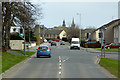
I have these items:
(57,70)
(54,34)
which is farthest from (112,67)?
(54,34)

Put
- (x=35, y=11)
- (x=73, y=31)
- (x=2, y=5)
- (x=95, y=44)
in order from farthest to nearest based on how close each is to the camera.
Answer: (x=73, y=31) → (x=95, y=44) → (x=35, y=11) → (x=2, y=5)

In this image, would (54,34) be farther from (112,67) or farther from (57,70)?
(57,70)

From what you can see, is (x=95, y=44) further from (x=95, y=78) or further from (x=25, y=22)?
(x=95, y=78)

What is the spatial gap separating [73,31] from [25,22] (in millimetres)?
65065

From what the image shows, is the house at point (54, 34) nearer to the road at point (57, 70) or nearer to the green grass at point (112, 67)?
the road at point (57, 70)

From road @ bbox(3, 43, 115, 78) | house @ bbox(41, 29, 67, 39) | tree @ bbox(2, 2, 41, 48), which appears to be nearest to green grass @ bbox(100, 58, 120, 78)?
road @ bbox(3, 43, 115, 78)

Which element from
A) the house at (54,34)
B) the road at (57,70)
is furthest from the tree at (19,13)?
the house at (54,34)

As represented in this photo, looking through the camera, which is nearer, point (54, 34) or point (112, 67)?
point (112, 67)

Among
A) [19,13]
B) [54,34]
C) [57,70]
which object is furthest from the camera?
[54,34]

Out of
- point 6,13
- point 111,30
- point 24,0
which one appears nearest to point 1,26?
point 6,13

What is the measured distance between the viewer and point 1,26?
29297mm

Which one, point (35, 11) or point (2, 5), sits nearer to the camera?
point (2, 5)

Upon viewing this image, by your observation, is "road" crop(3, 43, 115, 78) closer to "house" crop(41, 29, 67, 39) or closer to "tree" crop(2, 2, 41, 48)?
"tree" crop(2, 2, 41, 48)

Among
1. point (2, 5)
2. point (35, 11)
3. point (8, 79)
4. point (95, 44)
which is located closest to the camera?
point (8, 79)
